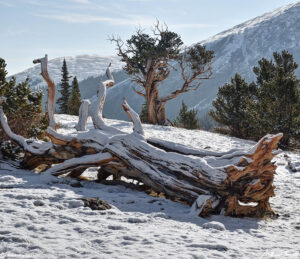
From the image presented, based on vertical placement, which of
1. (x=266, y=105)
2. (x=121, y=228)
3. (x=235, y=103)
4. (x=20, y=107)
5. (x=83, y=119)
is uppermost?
(x=235, y=103)

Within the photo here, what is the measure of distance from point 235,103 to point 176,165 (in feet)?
58.1

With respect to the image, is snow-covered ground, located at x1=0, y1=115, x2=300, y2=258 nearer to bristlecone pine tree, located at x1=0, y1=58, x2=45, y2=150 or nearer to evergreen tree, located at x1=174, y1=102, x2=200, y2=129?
bristlecone pine tree, located at x1=0, y1=58, x2=45, y2=150

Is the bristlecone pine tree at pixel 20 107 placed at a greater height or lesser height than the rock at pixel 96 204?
greater

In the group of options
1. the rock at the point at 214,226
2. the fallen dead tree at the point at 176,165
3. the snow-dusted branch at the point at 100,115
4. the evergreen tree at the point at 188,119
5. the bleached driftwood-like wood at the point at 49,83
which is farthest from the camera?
the evergreen tree at the point at 188,119

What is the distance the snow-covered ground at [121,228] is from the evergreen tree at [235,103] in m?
16.5

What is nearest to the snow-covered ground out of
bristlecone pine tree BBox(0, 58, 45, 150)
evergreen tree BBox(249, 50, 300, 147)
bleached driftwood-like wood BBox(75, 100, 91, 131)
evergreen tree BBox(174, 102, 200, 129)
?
bleached driftwood-like wood BBox(75, 100, 91, 131)

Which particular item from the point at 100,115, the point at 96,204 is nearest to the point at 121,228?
the point at 96,204

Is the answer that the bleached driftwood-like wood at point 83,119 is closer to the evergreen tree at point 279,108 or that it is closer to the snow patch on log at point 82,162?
the snow patch on log at point 82,162

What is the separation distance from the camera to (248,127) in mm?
21719

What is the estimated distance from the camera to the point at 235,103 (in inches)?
885

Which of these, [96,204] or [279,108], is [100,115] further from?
[279,108]

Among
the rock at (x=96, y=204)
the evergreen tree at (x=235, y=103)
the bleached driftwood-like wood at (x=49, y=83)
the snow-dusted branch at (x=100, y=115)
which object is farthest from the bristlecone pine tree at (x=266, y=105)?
the rock at (x=96, y=204)

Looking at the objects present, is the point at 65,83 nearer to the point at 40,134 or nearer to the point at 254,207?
the point at 40,134

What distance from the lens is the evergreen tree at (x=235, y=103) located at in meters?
22.3
